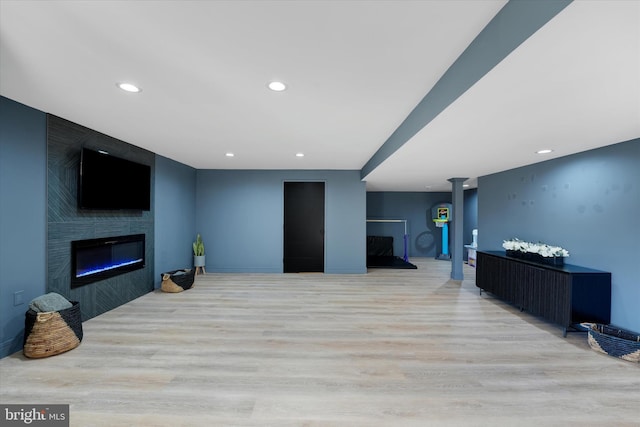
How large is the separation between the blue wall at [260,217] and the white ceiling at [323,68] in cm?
287

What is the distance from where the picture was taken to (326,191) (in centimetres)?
595

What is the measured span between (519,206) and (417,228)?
427cm

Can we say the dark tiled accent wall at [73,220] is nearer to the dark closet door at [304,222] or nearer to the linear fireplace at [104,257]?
the linear fireplace at [104,257]

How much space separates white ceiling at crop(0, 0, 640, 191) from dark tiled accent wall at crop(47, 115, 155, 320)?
0.29 meters

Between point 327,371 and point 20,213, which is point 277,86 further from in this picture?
point 20,213

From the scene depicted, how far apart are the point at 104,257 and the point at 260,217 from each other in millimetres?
2915

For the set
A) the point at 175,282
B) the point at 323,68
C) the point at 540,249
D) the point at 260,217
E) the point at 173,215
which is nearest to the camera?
the point at 323,68

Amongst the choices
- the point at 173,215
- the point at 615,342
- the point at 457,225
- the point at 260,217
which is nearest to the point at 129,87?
the point at 173,215

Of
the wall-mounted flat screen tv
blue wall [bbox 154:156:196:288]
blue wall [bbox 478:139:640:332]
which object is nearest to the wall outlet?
the wall-mounted flat screen tv

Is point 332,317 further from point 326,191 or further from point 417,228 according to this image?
point 417,228

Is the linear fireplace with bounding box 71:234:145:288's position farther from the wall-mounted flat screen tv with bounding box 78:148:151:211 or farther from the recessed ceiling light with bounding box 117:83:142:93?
the recessed ceiling light with bounding box 117:83:142:93

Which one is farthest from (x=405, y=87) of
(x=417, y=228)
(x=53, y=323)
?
(x=417, y=228)

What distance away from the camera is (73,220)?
3.05m

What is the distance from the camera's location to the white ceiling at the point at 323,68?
4.09ft
